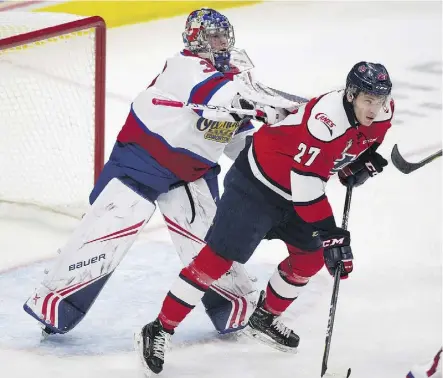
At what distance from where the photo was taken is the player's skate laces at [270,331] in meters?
3.36

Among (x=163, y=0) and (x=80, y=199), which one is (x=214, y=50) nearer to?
(x=80, y=199)

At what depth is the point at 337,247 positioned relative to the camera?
299 centimetres

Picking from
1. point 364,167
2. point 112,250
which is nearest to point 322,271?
point 364,167

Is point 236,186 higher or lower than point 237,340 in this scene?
higher

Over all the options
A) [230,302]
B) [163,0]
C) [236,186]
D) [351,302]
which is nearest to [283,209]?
[236,186]

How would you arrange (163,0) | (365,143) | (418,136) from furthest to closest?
(163,0) → (418,136) → (365,143)

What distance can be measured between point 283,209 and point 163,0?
3185mm

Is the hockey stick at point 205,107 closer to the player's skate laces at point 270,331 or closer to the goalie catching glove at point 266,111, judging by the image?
the goalie catching glove at point 266,111

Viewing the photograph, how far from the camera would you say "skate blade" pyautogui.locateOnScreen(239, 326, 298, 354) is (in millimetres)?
3355

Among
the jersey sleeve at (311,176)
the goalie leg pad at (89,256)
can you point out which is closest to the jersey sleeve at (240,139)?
the goalie leg pad at (89,256)

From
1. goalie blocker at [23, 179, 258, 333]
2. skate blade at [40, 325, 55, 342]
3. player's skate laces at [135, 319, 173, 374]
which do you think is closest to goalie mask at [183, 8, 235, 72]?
goalie blocker at [23, 179, 258, 333]

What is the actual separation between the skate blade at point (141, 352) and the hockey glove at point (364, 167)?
743 mm

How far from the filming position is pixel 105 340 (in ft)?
11.2

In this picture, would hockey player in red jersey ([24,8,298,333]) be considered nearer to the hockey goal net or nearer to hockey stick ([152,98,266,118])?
hockey stick ([152,98,266,118])
